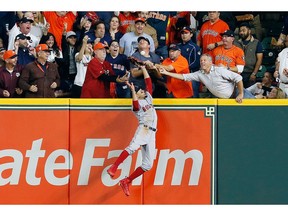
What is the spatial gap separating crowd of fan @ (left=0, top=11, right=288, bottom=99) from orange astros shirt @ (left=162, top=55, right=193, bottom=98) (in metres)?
0.02

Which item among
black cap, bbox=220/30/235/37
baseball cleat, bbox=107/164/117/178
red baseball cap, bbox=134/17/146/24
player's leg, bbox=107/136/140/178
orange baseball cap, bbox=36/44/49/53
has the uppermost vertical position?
red baseball cap, bbox=134/17/146/24

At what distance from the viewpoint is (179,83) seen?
75.1ft

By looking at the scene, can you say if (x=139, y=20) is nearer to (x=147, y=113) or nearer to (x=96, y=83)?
(x=96, y=83)

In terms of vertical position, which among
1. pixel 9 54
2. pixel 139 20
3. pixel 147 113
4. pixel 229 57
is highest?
pixel 139 20

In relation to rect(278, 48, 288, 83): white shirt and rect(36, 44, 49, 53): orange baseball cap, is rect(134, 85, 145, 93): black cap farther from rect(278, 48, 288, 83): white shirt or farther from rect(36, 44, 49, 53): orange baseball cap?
rect(278, 48, 288, 83): white shirt

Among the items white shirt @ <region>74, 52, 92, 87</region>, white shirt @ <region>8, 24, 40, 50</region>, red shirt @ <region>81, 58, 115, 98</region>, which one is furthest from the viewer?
white shirt @ <region>8, 24, 40, 50</region>

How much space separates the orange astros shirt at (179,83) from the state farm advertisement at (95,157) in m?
0.44

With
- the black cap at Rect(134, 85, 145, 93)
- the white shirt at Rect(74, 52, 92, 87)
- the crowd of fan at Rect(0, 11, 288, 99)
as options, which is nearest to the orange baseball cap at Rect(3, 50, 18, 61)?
the crowd of fan at Rect(0, 11, 288, 99)

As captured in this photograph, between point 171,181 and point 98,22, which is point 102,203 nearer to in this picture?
point 171,181

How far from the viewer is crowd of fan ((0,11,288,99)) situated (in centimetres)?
2281

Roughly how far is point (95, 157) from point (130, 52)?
1814 millimetres

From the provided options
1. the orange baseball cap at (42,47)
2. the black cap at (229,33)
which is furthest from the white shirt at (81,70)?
the black cap at (229,33)

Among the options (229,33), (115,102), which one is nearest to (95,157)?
(115,102)

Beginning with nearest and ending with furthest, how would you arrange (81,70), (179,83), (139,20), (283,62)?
(179,83)
(283,62)
(81,70)
(139,20)
